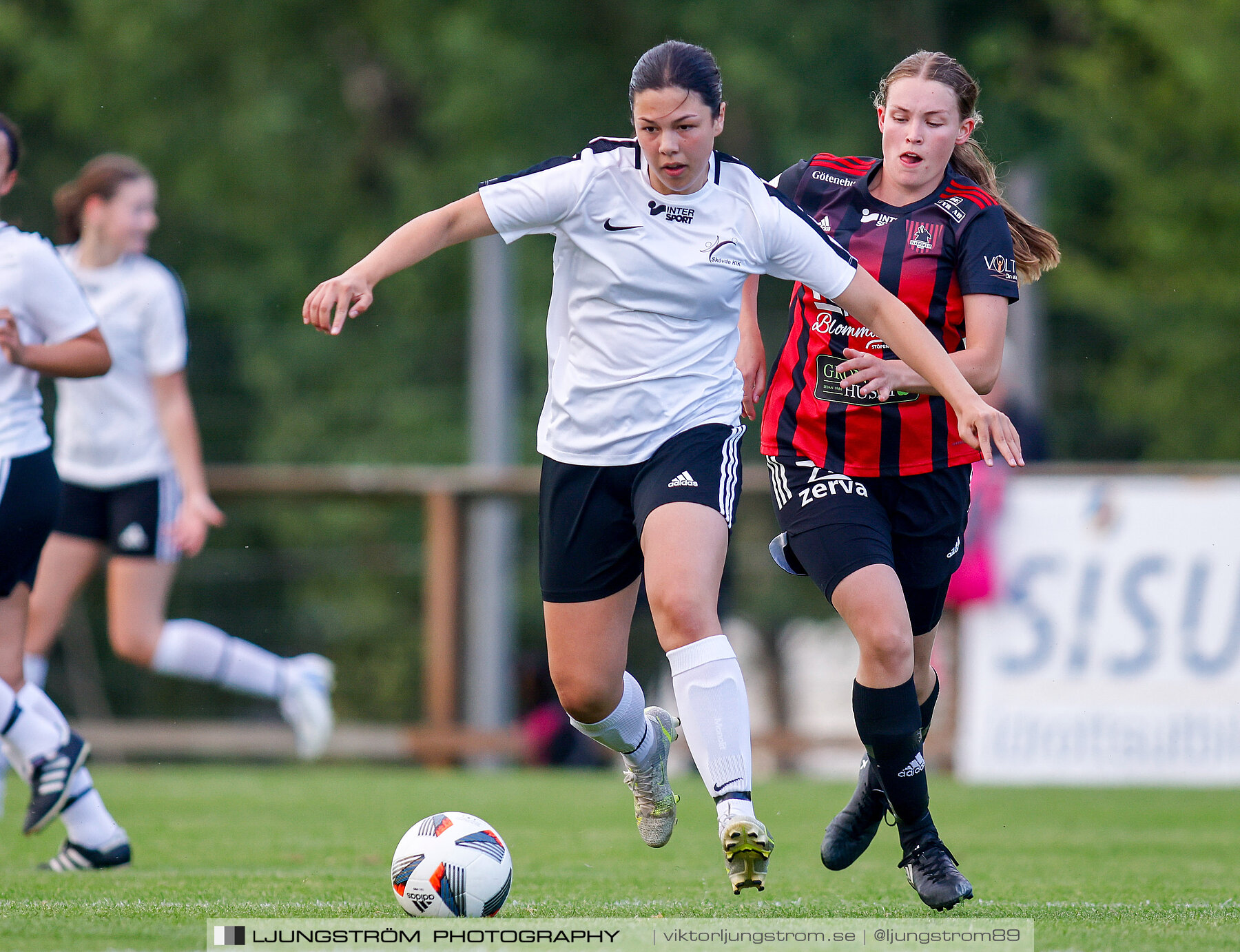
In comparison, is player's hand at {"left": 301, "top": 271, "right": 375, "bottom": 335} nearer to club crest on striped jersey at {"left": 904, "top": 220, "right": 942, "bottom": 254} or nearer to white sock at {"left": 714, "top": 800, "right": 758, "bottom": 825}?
white sock at {"left": 714, "top": 800, "right": 758, "bottom": 825}

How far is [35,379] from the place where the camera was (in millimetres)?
5527

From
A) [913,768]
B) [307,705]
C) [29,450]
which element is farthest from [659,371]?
[307,705]

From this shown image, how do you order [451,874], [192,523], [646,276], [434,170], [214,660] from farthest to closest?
[434,170] → [214,660] → [192,523] → [646,276] → [451,874]

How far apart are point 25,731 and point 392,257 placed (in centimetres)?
206

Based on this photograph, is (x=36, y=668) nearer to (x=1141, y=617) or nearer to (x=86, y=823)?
(x=86, y=823)

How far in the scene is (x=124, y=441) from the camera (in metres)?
7.87

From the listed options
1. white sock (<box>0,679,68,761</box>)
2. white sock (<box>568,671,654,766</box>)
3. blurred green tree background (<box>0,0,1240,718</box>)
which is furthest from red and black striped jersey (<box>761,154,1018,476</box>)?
blurred green tree background (<box>0,0,1240,718</box>)

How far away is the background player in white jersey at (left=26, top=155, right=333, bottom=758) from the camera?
7.70 m

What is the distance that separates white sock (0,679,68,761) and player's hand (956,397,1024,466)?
2893mm

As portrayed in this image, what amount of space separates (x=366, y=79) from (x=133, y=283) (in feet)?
36.4

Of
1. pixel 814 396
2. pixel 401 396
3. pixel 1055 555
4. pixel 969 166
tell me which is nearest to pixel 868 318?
pixel 814 396

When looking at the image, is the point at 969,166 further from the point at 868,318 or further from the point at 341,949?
the point at 341,949

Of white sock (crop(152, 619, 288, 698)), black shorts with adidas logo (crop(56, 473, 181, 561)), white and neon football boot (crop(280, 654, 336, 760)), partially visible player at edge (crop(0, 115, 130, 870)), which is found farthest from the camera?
white and neon football boot (crop(280, 654, 336, 760))

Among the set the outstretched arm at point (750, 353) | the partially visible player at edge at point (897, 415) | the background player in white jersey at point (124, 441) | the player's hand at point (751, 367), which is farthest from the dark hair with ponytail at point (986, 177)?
the background player in white jersey at point (124, 441)
